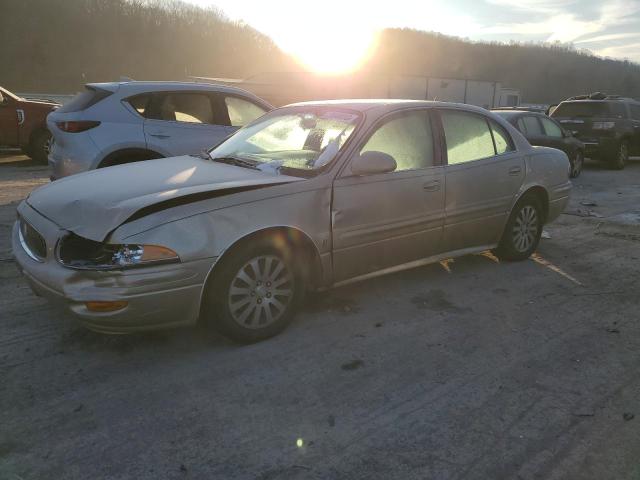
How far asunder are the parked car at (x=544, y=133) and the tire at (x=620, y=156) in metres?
2.02

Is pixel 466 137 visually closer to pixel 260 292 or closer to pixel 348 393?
pixel 260 292

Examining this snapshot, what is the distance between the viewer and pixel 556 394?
289 cm

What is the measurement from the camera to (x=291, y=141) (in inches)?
163

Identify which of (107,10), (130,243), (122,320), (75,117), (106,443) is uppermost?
(107,10)

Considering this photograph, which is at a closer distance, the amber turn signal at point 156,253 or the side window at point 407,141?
the amber turn signal at point 156,253

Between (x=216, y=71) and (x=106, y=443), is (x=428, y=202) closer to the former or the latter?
(x=106, y=443)

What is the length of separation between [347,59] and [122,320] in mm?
44622

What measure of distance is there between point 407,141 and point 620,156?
11583 mm

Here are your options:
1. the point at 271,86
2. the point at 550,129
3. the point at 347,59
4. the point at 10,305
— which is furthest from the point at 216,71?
the point at 10,305

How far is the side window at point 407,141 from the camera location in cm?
392

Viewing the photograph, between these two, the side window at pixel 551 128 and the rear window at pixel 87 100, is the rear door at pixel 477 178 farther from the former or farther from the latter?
the side window at pixel 551 128

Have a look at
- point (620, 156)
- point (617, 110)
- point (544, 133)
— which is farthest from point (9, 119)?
point (617, 110)

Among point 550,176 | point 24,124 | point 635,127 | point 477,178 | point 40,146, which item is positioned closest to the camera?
point 477,178

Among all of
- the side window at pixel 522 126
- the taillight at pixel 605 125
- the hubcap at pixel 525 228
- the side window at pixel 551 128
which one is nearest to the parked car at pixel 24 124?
the side window at pixel 522 126
